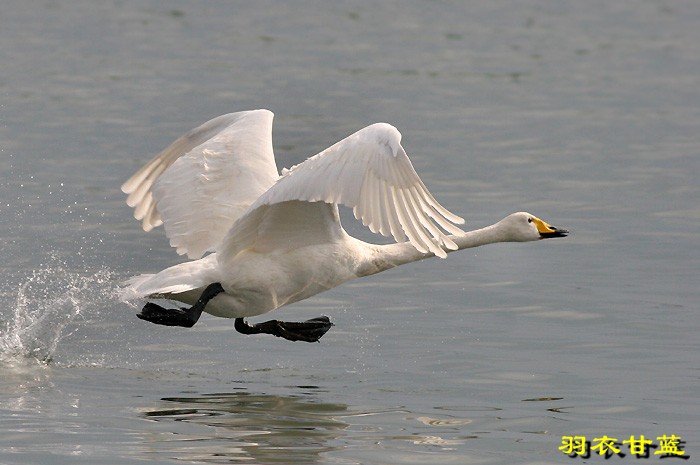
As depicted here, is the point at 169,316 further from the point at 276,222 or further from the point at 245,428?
the point at 245,428

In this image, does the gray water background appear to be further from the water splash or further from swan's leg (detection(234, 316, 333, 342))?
swan's leg (detection(234, 316, 333, 342))

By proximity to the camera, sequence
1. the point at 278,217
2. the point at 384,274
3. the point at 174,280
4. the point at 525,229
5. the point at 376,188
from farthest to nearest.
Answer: the point at 384,274
the point at 525,229
the point at 278,217
the point at 174,280
the point at 376,188

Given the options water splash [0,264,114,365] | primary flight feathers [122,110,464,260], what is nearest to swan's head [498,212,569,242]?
primary flight feathers [122,110,464,260]

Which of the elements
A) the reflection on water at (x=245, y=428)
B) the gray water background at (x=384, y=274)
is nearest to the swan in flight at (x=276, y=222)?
the gray water background at (x=384, y=274)

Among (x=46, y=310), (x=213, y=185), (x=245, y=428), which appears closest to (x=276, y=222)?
(x=213, y=185)

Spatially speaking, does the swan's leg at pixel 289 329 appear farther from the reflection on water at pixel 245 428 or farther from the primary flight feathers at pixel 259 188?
the reflection on water at pixel 245 428

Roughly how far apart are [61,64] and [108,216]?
11.2 metres

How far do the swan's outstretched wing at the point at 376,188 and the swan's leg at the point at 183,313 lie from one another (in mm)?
1301

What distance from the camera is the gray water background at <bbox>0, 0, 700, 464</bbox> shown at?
10.3 metres

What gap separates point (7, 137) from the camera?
21.0 m

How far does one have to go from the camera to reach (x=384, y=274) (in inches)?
590

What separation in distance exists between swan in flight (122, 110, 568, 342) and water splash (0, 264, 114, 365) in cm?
98

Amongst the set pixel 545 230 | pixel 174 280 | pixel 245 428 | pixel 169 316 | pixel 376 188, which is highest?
pixel 376 188

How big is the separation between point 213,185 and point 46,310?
1875 mm
